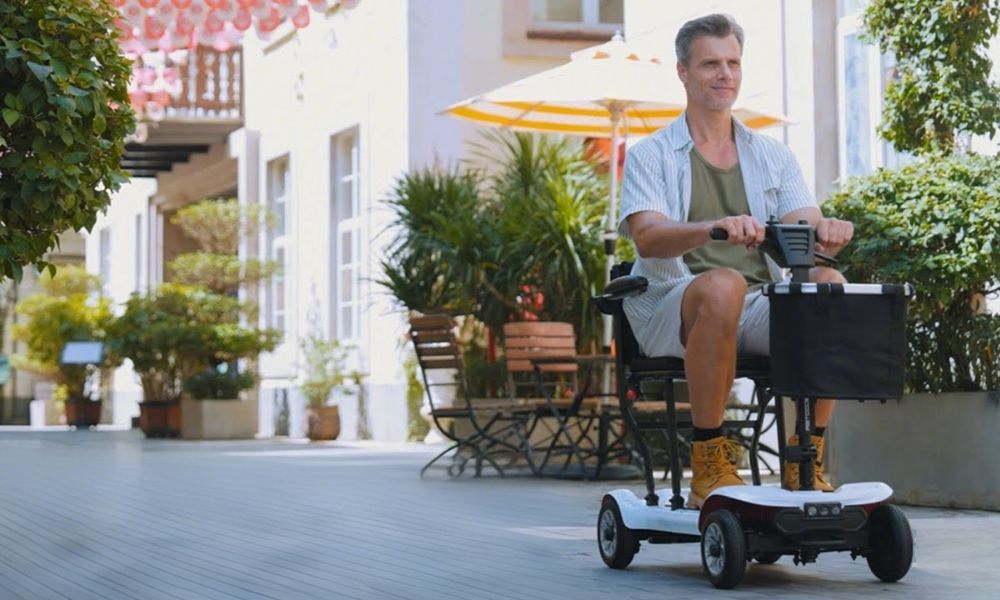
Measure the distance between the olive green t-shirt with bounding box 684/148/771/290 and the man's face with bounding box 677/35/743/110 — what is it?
0.16m

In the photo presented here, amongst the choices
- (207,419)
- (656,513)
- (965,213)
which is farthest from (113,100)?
(207,419)

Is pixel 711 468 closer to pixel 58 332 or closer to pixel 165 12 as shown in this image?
pixel 165 12

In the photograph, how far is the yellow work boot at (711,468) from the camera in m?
4.99

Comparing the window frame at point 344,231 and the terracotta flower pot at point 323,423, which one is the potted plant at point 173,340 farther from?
the terracotta flower pot at point 323,423

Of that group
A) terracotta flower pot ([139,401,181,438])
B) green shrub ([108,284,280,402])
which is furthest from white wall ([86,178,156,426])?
terracotta flower pot ([139,401,181,438])

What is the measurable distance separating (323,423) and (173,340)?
1.95 metres

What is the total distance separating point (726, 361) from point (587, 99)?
5.75 m

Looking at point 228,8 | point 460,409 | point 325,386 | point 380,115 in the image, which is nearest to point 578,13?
point 380,115

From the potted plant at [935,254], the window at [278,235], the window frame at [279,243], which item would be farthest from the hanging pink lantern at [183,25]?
the potted plant at [935,254]

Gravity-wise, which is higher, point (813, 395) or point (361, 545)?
point (813, 395)

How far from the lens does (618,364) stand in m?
5.32

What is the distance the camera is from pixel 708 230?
4.84 meters

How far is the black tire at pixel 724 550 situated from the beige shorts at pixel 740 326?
1.78 ft

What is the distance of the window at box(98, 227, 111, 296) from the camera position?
30.1 metres
